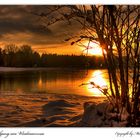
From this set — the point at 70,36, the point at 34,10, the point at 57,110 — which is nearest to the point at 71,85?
the point at 57,110

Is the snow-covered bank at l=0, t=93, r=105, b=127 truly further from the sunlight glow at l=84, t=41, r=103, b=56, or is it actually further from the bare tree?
the sunlight glow at l=84, t=41, r=103, b=56

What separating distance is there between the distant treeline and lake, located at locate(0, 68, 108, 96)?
0.17 feet

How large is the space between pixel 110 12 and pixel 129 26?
213 mm

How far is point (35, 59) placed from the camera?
4539 millimetres

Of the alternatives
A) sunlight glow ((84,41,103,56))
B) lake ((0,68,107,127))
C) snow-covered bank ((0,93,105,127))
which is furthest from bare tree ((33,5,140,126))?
snow-covered bank ((0,93,105,127))

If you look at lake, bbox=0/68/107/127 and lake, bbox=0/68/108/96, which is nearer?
lake, bbox=0/68/107/127

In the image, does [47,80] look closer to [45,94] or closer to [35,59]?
[45,94]

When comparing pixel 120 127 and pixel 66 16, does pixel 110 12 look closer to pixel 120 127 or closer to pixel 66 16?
pixel 66 16

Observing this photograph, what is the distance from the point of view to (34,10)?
4172 millimetres

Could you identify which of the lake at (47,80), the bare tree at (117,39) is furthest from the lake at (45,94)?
the bare tree at (117,39)

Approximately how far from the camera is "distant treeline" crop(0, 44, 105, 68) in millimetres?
4275

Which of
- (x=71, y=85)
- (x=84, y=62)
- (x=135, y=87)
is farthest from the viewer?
(x=71, y=85)

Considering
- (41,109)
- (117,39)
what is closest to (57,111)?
(41,109)

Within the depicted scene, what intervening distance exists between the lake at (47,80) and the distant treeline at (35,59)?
0.17ft
